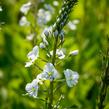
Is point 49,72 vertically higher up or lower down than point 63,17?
lower down

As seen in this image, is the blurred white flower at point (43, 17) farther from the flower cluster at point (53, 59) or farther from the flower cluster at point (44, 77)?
the flower cluster at point (44, 77)

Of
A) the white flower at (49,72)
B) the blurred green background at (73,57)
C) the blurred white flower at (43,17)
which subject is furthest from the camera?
the blurred green background at (73,57)

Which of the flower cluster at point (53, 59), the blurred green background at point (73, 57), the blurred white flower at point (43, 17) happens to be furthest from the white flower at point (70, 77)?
the blurred green background at point (73, 57)

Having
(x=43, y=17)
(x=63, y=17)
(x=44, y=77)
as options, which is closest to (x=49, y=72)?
(x=44, y=77)

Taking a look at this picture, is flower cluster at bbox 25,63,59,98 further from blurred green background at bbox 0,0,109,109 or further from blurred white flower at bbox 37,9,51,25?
blurred green background at bbox 0,0,109,109

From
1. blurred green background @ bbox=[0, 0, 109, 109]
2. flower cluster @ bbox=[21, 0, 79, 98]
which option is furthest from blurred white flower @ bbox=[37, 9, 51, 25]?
flower cluster @ bbox=[21, 0, 79, 98]

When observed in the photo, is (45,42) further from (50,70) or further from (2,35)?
(2,35)

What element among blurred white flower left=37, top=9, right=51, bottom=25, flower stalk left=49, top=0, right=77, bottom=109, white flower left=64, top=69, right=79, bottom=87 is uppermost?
blurred white flower left=37, top=9, right=51, bottom=25

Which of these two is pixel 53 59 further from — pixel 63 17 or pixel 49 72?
pixel 63 17
